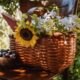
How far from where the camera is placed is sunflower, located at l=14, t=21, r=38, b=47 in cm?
117

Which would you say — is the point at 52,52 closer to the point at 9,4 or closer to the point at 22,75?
the point at 22,75

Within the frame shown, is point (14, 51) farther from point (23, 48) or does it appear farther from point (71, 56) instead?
point (71, 56)

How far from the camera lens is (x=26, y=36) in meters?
1.19

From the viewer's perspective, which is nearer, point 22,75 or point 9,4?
point 22,75

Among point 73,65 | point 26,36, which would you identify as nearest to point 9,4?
point 73,65

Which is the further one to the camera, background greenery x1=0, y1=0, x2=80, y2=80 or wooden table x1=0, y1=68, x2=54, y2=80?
background greenery x1=0, y1=0, x2=80, y2=80

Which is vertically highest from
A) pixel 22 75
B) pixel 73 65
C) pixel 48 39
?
pixel 48 39

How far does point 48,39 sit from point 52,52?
0.18 ft

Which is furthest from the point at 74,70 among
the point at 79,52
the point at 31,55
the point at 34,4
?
the point at 31,55

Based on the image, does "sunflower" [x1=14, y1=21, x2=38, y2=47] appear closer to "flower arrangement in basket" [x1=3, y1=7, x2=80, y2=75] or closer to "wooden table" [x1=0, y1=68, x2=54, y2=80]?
"flower arrangement in basket" [x1=3, y1=7, x2=80, y2=75]

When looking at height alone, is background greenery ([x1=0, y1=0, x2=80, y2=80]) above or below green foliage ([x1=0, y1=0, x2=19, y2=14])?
below

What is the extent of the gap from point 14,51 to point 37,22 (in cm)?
24

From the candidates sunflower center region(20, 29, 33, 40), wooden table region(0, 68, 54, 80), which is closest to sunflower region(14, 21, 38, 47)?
sunflower center region(20, 29, 33, 40)

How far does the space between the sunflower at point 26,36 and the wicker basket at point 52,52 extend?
32 mm
